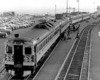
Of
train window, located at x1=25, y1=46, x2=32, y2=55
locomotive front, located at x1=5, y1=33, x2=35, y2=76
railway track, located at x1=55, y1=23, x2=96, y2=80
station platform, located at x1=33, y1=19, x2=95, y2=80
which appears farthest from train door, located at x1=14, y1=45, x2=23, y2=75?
railway track, located at x1=55, y1=23, x2=96, y2=80

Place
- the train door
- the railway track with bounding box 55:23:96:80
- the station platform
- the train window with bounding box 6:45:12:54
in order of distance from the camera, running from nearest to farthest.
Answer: the train door, the train window with bounding box 6:45:12:54, the railway track with bounding box 55:23:96:80, the station platform

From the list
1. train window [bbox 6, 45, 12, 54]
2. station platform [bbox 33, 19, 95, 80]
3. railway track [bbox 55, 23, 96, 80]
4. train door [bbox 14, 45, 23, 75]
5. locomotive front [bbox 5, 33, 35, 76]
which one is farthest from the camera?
station platform [bbox 33, 19, 95, 80]

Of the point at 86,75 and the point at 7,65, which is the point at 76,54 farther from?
the point at 7,65

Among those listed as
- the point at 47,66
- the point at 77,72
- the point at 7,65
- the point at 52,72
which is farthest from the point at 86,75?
the point at 7,65

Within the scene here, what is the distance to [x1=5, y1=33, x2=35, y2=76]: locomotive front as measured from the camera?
14.4 metres

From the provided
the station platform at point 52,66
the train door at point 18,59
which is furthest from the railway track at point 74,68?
the train door at point 18,59

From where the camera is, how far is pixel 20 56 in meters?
14.6

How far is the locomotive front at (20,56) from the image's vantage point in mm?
14359

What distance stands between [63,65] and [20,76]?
5311 mm

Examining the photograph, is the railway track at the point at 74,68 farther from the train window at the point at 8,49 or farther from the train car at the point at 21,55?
the train window at the point at 8,49

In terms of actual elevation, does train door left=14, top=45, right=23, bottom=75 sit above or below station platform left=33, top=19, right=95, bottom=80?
above

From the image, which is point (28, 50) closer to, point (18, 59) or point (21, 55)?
point (21, 55)

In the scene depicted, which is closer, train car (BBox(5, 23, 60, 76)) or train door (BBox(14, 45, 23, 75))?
train car (BBox(5, 23, 60, 76))

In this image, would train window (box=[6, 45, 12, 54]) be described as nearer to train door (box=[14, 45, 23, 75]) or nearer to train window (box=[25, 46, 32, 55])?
train door (box=[14, 45, 23, 75])
